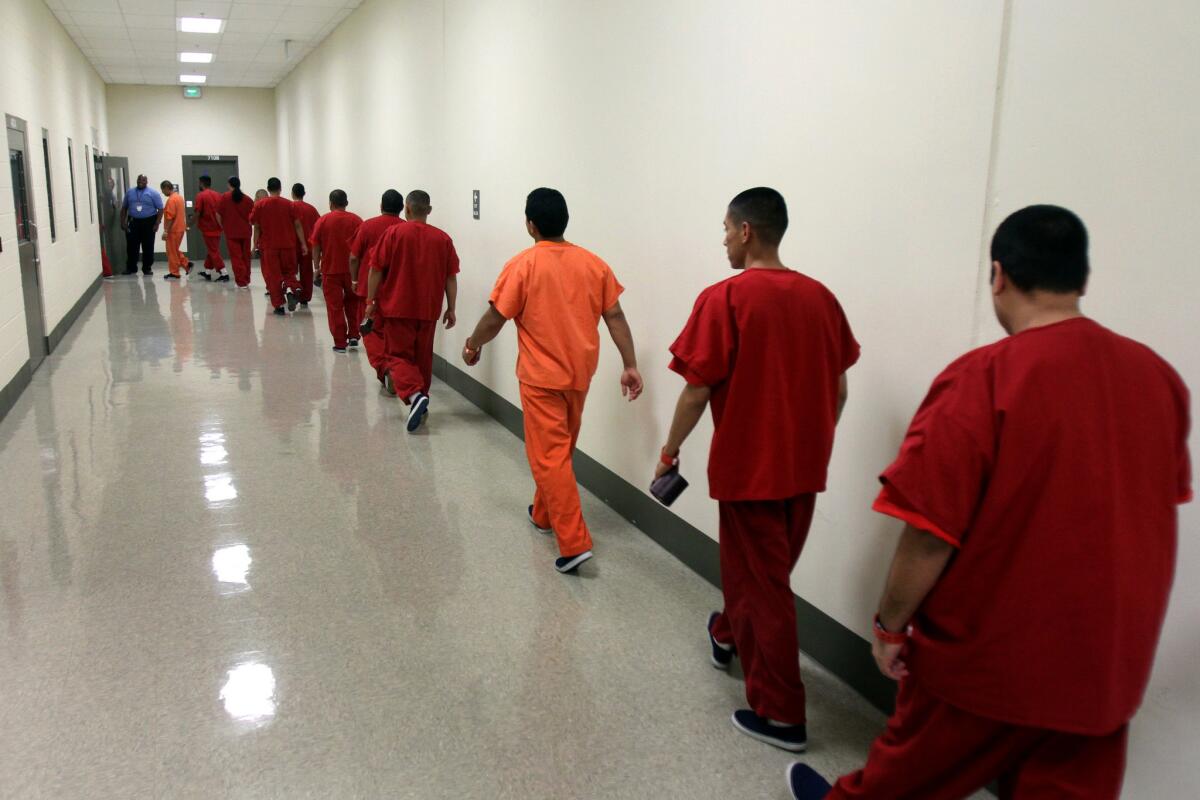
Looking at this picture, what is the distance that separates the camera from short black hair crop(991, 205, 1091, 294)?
140 cm

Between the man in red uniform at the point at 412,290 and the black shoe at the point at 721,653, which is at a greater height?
the man in red uniform at the point at 412,290

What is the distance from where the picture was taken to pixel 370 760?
229 centimetres

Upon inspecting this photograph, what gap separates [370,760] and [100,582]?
164cm

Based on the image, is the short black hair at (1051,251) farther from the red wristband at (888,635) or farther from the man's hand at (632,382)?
the man's hand at (632,382)

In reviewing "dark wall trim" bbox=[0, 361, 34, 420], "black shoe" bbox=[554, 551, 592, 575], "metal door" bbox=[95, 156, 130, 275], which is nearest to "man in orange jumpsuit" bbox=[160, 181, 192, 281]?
"metal door" bbox=[95, 156, 130, 275]

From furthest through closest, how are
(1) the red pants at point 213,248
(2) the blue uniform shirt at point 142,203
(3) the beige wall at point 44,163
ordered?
1. (2) the blue uniform shirt at point 142,203
2. (1) the red pants at point 213,248
3. (3) the beige wall at point 44,163

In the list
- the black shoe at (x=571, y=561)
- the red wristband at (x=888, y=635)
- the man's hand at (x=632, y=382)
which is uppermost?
the man's hand at (x=632, y=382)

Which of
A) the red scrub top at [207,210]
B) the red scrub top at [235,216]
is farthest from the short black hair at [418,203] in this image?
the red scrub top at [207,210]

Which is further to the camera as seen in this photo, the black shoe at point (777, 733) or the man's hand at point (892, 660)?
the black shoe at point (777, 733)

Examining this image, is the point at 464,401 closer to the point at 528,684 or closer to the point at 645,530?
the point at 645,530

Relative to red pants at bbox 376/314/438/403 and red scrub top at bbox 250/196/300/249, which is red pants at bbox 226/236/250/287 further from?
red pants at bbox 376/314/438/403

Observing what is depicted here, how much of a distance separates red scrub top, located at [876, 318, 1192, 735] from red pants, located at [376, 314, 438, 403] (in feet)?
15.3

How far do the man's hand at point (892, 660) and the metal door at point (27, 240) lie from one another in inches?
278

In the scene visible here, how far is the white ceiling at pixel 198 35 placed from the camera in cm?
987
